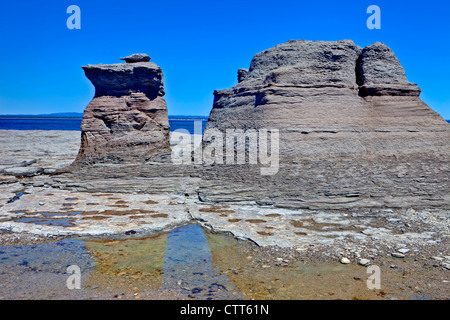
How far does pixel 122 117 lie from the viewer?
16297mm

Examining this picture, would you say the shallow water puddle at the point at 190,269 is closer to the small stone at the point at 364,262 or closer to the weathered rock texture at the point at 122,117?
the small stone at the point at 364,262

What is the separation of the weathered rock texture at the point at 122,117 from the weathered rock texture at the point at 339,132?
14.1 ft

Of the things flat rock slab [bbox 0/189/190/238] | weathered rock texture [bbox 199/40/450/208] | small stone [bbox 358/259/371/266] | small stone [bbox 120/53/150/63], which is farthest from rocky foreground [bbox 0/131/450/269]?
small stone [bbox 120/53/150/63]

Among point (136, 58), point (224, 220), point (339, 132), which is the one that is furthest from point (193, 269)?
point (136, 58)

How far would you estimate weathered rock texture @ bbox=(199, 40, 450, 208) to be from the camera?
10945 millimetres

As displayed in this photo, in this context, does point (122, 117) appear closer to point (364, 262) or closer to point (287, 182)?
point (287, 182)

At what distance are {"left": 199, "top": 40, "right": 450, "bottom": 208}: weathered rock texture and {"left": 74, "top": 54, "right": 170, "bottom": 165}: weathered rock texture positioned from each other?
4300mm

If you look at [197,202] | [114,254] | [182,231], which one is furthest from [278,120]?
[114,254]

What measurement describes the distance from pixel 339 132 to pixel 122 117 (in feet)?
30.9

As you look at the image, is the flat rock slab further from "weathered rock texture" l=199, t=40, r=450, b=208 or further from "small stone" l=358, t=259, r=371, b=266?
"small stone" l=358, t=259, r=371, b=266

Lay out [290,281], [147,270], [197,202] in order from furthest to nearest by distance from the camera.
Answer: [197,202] → [147,270] → [290,281]
